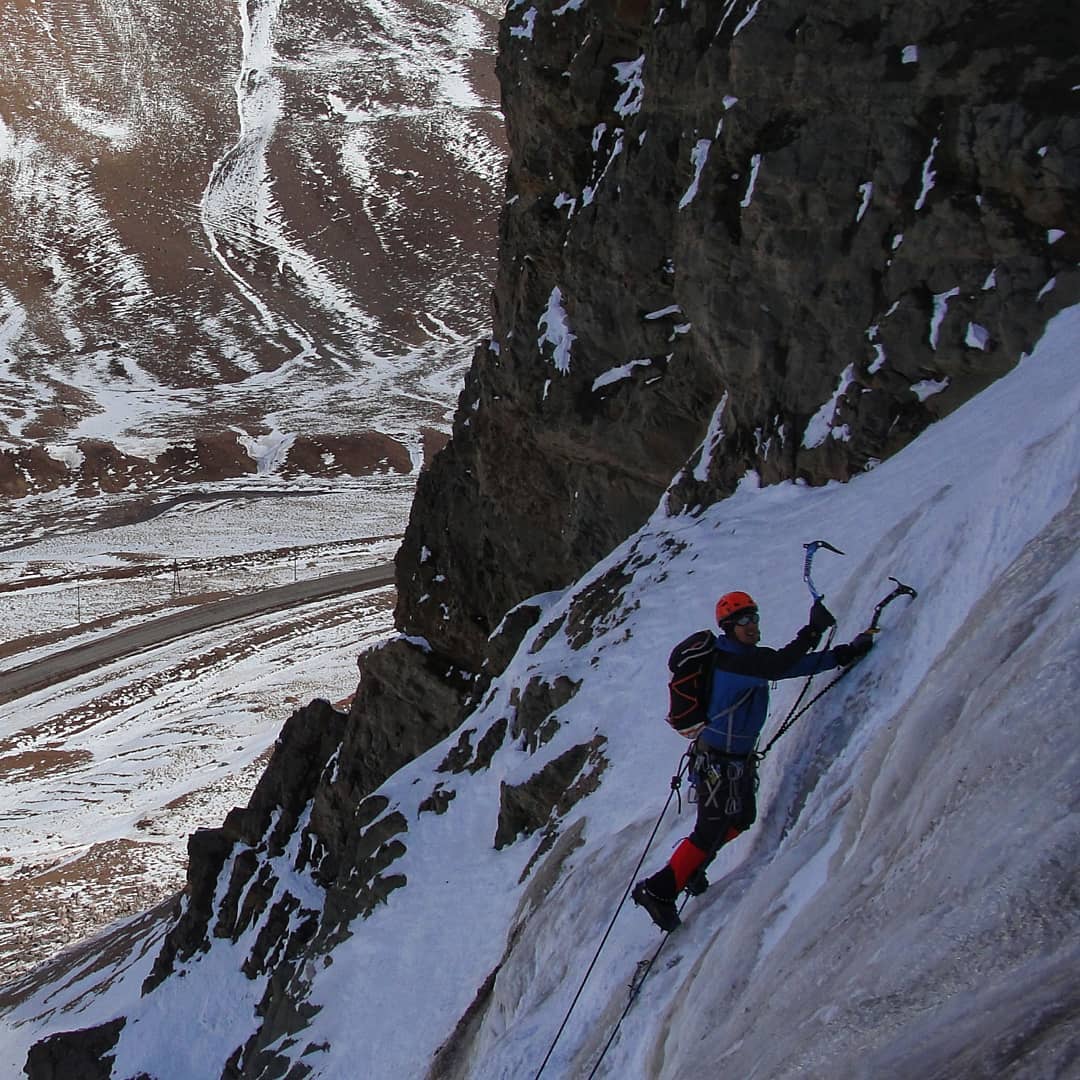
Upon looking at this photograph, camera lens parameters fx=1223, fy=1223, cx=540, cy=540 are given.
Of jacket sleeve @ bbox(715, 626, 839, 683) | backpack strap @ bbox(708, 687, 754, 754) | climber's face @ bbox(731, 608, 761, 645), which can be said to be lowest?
backpack strap @ bbox(708, 687, 754, 754)

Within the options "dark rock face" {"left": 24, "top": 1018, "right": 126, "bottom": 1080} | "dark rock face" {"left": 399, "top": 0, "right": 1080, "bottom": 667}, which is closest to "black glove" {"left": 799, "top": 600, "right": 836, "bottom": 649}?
"dark rock face" {"left": 399, "top": 0, "right": 1080, "bottom": 667}

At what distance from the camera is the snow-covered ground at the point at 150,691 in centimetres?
2753

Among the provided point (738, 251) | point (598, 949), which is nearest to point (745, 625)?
point (598, 949)

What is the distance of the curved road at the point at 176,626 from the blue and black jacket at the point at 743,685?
36.4 m

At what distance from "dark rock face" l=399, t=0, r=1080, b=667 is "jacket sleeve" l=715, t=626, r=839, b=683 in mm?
4756

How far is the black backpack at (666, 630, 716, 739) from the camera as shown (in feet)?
20.4

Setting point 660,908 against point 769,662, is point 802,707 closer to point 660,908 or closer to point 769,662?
point 769,662

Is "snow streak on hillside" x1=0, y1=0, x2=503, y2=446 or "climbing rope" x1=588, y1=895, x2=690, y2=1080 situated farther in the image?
"snow streak on hillside" x1=0, y1=0, x2=503, y2=446

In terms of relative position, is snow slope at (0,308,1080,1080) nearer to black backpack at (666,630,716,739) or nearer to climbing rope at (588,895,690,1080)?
climbing rope at (588,895,690,1080)

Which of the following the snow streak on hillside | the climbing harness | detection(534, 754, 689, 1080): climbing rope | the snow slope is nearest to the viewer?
the snow slope

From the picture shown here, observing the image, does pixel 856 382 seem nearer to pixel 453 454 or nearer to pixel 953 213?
pixel 953 213

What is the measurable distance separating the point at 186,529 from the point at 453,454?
41.2 meters

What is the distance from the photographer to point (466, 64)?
148 metres

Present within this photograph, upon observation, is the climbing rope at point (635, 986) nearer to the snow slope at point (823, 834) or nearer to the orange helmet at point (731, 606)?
the snow slope at point (823, 834)
